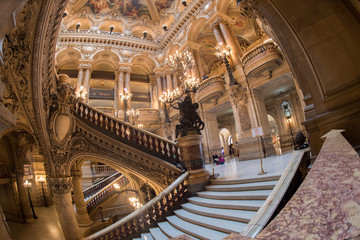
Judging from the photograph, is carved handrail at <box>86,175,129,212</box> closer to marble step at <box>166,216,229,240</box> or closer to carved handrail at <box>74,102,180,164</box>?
carved handrail at <box>74,102,180,164</box>

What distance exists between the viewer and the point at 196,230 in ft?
10.2

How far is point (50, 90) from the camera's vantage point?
5.75m

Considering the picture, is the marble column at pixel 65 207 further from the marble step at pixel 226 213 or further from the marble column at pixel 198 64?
the marble column at pixel 198 64

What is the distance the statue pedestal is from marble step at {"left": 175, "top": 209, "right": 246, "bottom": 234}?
0.96 meters

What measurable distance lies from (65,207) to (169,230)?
4.01 m

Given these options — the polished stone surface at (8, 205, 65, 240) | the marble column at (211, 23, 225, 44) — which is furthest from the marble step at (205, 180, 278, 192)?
the marble column at (211, 23, 225, 44)

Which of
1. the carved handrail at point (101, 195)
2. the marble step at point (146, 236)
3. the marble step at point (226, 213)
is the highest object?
the marble step at point (226, 213)

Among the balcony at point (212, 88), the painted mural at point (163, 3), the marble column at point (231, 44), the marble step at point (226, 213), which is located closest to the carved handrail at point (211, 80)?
the balcony at point (212, 88)

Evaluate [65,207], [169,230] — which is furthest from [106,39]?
[169,230]

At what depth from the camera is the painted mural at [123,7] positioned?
65.4 ft

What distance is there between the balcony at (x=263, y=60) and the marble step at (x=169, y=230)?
350 inches

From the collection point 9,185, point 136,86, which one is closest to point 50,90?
point 9,185

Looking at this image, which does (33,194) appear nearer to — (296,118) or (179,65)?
(179,65)

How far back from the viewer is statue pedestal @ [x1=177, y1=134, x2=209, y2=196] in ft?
16.3
